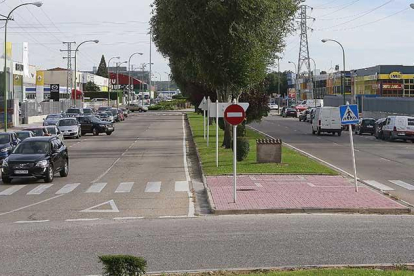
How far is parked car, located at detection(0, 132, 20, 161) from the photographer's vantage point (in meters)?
31.6

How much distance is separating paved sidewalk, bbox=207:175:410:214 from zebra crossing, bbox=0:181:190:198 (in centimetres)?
112

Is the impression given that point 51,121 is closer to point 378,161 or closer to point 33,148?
point 33,148

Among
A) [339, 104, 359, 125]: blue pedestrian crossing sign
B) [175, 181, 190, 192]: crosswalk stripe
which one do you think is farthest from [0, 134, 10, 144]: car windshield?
[339, 104, 359, 125]: blue pedestrian crossing sign

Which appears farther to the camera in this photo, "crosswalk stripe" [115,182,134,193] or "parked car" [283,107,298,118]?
"parked car" [283,107,298,118]

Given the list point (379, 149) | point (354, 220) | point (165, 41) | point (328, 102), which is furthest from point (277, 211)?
point (328, 102)

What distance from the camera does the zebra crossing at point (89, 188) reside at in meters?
22.8

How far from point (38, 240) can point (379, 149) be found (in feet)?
104

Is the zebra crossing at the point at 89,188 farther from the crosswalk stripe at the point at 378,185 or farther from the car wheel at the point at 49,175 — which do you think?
the crosswalk stripe at the point at 378,185

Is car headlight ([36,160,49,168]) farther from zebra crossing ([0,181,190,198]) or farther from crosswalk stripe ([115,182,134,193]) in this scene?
crosswalk stripe ([115,182,134,193])

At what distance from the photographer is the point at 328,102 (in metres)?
114

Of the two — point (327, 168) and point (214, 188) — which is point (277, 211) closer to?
point (214, 188)

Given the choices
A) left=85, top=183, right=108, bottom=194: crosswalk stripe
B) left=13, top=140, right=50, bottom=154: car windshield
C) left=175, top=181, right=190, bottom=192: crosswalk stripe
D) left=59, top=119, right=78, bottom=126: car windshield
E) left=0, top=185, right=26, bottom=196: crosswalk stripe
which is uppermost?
left=59, top=119, right=78, bottom=126: car windshield

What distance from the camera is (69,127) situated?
179 feet

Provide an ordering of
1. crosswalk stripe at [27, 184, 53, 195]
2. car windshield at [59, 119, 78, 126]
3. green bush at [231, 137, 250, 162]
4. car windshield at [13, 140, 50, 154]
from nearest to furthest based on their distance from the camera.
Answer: crosswalk stripe at [27, 184, 53, 195]
car windshield at [13, 140, 50, 154]
green bush at [231, 137, 250, 162]
car windshield at [59, 119, 78, 126]
